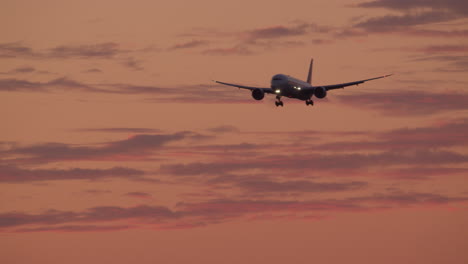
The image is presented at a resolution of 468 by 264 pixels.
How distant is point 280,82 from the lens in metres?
200

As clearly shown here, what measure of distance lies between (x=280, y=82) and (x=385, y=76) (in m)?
22.2

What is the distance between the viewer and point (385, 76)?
188 meters
